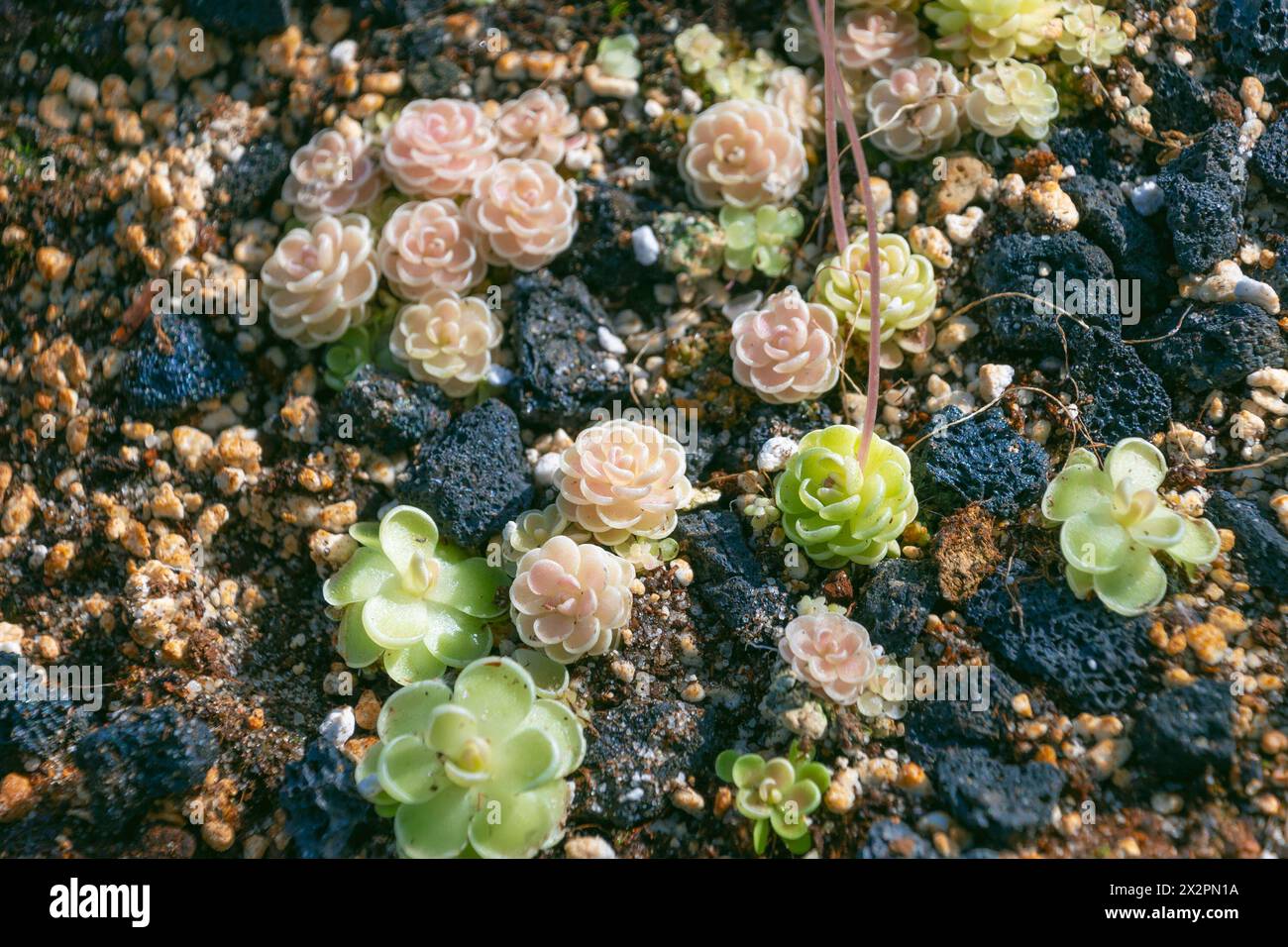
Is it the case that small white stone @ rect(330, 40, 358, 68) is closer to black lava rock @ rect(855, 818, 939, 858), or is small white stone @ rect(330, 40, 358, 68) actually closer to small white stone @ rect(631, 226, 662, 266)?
small white stone @ rect(631, 226, 662, 266)

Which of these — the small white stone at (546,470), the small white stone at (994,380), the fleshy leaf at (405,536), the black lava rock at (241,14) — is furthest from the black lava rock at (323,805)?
the black lava rock at (241,14)

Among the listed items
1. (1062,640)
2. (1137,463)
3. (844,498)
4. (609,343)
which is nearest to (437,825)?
(844,498)

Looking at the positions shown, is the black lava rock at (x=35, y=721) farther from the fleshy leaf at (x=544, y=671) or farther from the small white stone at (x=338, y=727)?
the fleshy leaf at (x=544, y=671)

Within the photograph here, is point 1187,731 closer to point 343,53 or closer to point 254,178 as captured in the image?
point 254,178

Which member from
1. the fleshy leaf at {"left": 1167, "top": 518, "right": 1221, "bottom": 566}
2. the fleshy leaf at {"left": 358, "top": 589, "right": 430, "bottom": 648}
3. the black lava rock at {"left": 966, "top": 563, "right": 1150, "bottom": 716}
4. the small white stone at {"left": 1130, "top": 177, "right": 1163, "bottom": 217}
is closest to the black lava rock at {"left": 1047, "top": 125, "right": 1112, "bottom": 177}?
the small white stone at {"left": 1130, "top": 177, "right": 1163, "bottom": 217}
